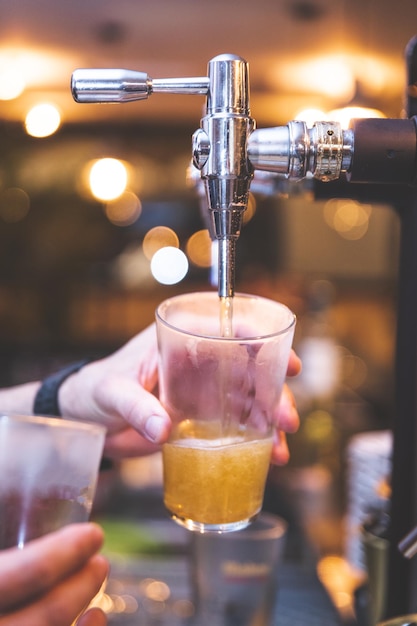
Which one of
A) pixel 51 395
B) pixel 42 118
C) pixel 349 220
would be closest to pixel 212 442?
pixel 51 395

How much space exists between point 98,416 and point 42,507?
0.31 metres

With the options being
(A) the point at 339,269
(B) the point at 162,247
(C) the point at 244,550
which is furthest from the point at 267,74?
(A) the point at 339,269

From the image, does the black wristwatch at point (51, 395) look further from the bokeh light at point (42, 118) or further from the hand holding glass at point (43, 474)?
the bokeh light at point (42, 118)

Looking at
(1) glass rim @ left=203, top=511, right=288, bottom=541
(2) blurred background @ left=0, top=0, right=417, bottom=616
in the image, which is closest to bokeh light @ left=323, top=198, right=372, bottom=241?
(2) blurred background @ left=0, top=0, right=417, bottom=616

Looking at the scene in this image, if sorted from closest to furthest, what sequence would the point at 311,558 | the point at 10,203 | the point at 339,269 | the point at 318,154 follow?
the point at 318,154 → the point at 311,558 → the point at 10,203 → the point at 339,269

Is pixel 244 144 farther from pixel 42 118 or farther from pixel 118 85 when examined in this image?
pixel 42 118

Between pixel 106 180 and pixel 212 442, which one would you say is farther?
pixel 106 180

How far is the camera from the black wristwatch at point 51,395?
1059 mm

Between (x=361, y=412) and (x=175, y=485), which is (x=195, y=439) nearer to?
(x=175, y=485)

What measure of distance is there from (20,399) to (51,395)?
0.08 metres

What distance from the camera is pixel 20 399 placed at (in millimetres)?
1126

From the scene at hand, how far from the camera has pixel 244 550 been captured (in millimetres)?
950

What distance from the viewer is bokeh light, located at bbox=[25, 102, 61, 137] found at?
12.2 ft

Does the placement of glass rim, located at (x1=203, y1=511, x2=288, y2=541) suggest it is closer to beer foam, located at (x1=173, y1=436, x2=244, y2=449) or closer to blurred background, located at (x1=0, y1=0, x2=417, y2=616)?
beer foam, located at (x1=173, y1=436, x2=244, y2=449)
